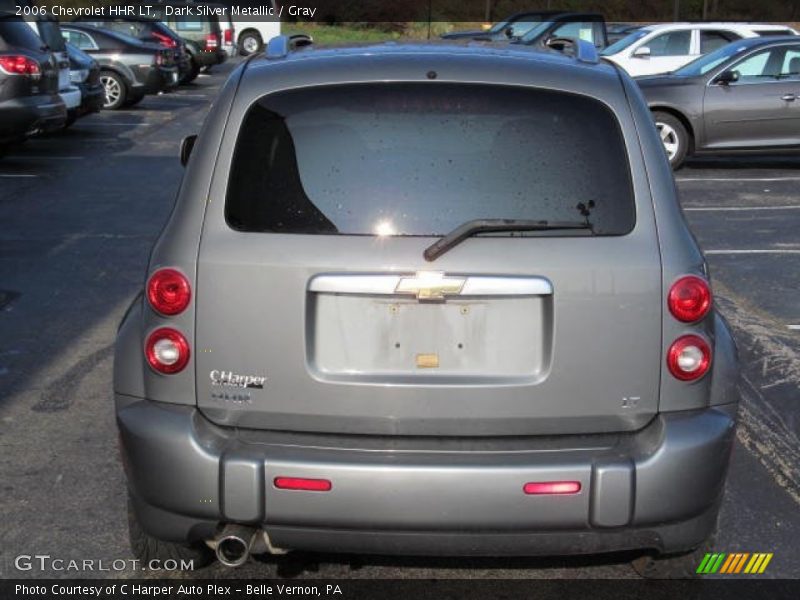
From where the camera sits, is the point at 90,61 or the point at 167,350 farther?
the point at 90,61

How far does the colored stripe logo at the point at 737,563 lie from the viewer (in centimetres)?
409

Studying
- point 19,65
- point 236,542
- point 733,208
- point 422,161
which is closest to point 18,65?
point 19,65

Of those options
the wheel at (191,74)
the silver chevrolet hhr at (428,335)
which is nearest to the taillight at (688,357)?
the silver chevrolet hhr at (428,335)

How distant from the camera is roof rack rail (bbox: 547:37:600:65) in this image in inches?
153

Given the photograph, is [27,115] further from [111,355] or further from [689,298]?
[689,298]

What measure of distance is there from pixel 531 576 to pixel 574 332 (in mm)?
1116

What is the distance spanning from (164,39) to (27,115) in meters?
12.5

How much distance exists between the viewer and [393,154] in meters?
3.49

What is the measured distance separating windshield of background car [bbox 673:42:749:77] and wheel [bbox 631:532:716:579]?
40.8 ft

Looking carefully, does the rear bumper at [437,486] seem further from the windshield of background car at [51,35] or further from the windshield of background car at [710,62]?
the windshield of background car at [51,35]

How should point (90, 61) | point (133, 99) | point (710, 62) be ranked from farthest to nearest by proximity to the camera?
point (133, 99), point (90, 61), point (710, 62)

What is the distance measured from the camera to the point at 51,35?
54.5ft

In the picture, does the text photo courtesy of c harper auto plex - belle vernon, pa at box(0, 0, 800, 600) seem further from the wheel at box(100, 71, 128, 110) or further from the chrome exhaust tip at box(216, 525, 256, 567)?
the wheel at box(100, 71, 128, 110)

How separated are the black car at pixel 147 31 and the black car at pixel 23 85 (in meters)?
10.9
